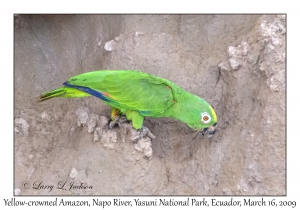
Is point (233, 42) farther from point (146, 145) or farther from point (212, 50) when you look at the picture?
point (146, 145)

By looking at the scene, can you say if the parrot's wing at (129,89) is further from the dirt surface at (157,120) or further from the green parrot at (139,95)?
the dirt surface at (157,120)

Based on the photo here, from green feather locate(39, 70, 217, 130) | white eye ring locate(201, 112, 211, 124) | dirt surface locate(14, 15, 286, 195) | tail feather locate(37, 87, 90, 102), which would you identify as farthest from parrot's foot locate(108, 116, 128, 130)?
→ white eye ring locate(201, 112, 211, 124)

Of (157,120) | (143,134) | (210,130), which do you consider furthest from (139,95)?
(210,130)

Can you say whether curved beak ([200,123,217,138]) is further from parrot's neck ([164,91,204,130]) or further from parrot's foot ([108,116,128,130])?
parrot's foot ([108,116,128,130])

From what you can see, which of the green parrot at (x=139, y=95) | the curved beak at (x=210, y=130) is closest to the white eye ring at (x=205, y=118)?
the green parrot at (x=139, y=95)

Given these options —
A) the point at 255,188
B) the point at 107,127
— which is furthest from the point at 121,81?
the point at 255,188

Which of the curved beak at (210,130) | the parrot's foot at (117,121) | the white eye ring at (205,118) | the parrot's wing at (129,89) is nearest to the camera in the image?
the parrot's wing at (129,89)
